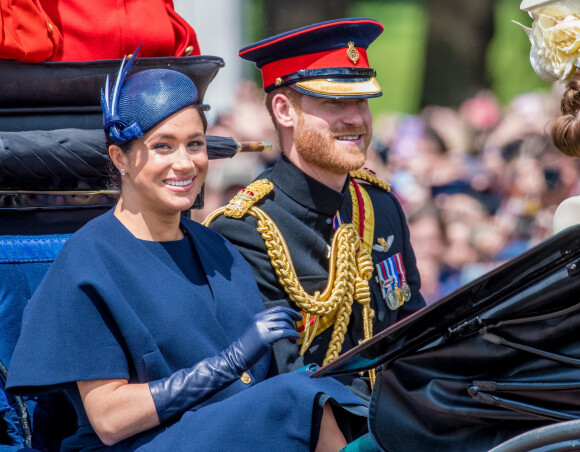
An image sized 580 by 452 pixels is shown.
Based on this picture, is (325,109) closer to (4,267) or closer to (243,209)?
(243,209)

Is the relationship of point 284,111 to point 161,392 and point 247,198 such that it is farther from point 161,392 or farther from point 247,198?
point 161,392

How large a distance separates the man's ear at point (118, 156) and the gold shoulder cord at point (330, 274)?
1.81ft

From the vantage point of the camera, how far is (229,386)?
8.19 feet

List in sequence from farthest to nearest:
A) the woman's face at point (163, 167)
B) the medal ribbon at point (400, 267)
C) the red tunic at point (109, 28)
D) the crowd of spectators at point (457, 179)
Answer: the crowd of spectators at point (457, 179)
the medal ribbon at point (400, 267)
the red tunic at point (109, 28)
the woman's face at point (163, 167)

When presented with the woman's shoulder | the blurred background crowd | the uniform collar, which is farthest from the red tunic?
the blurred background crowd

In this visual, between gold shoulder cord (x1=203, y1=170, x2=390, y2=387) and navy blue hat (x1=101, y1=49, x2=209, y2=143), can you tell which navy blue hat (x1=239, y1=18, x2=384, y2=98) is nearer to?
gold shoulder cord (x1=203, y1=170, x2=390, y2=387)

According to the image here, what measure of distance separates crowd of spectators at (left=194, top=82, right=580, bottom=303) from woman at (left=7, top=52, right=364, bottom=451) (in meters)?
2.36

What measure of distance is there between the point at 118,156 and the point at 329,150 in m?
0.77

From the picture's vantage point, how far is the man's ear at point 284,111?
10.2 feet

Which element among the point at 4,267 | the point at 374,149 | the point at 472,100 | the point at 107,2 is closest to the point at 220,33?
the point at 374,149

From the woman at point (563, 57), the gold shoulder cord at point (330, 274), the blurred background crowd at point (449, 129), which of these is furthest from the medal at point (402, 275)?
the blurred background crowd at point (449, 129)

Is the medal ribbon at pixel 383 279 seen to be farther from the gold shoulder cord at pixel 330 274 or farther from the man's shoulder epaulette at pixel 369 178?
the man's shoulder epaulette at pixel 369 178

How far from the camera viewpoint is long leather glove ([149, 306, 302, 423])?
2295 millimetres

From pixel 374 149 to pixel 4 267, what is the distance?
297 centimetres
